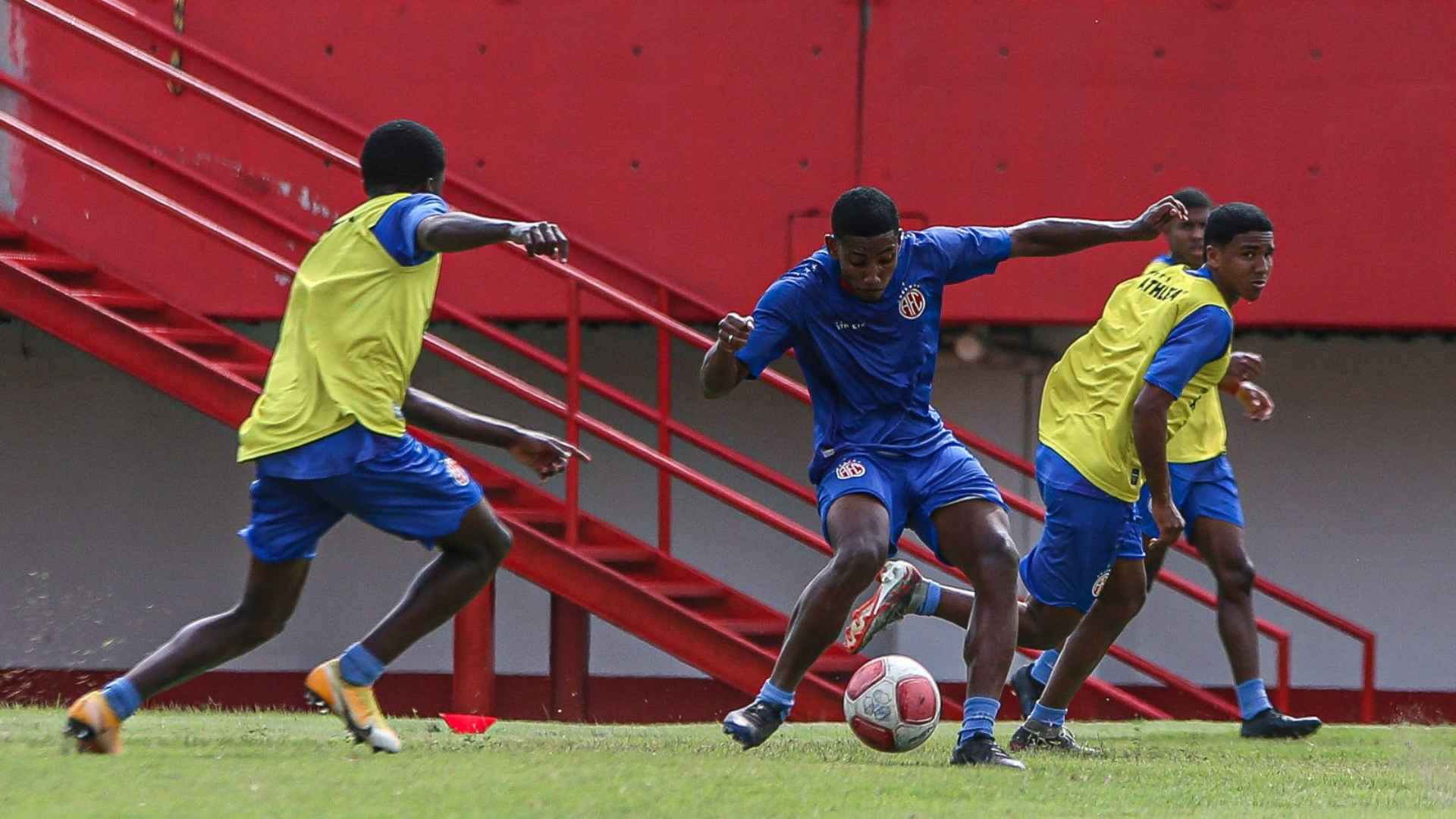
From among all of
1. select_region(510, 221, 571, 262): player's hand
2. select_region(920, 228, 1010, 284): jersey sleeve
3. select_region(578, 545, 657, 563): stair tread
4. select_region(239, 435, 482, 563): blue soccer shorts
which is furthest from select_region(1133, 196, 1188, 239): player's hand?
select_region(578, 545, 657, 563): stair tread

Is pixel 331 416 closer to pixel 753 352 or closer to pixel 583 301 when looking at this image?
pixel 753 352

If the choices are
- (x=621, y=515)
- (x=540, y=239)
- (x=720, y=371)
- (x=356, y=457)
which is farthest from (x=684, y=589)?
(x=540, y=239)

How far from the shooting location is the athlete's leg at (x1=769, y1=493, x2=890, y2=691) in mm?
6211

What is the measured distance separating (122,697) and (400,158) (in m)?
1.73

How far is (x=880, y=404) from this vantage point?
655 cm

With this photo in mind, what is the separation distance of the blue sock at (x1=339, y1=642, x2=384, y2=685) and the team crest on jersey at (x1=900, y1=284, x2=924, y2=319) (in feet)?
6.68

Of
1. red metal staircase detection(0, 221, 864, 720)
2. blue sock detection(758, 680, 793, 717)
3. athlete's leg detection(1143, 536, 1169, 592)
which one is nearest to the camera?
blue sock detection(758, 680, 793, 717)

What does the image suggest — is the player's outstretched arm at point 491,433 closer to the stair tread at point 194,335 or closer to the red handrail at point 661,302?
the red handrail at point 661,302

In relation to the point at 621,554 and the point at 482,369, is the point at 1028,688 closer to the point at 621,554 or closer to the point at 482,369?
the point at 621,554

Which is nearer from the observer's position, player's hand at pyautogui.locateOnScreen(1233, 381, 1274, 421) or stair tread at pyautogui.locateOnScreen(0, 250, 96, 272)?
player's hand at pyautogui.locateOnScreen(1233, 381, 1274, 421)

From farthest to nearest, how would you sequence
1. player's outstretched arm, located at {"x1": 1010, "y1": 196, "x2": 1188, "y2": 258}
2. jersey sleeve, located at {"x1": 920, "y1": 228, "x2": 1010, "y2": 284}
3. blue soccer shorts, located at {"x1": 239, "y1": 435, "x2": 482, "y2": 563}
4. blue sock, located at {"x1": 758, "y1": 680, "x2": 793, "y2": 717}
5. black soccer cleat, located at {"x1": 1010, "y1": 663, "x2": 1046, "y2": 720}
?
black soccer cleat, located at {"x1": 1010, "y1": 663, "x2": 1046, "y2": 720} < jersey sleeve, located at {"x1": 920, "y1": 228, "x2": 1010, "y2": 284} < player's outstretched arm, located at {"x1": 1010, "y1": 196, "x2": 1188, "y2": 258} < blue sock, located at {"x1": 758, "y1": 680, "x2": 793, "y2": 717} < blue soccer shorts, located at {"x1": 239, "y1": 435, "x2": 482, "y2": 563}

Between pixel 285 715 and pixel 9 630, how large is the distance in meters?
3.51

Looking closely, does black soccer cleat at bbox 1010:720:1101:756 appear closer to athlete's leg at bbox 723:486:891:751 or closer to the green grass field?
the green grass field

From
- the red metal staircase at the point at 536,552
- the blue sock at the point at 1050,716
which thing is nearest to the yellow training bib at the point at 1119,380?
the blue sock at the point at 1050,716
